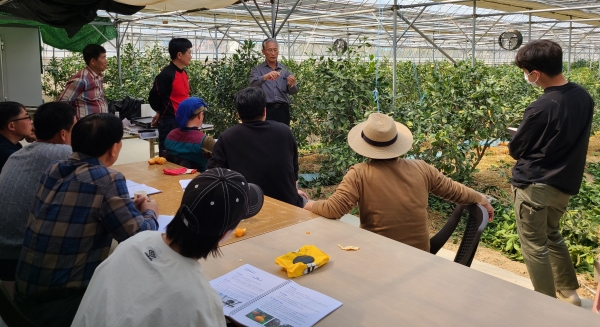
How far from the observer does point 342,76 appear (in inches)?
213

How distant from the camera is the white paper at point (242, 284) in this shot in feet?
4.96

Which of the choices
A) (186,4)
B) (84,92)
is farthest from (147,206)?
(186,4)

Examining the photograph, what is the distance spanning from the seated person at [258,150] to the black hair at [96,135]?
3.32 ft

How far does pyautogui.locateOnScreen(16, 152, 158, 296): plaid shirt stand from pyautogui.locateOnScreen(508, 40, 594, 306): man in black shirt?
2.05 m

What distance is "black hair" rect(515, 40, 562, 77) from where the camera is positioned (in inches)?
99.2

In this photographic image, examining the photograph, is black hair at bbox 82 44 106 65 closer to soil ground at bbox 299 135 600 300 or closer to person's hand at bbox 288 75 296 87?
person's hand at bbox 288 75 296 87

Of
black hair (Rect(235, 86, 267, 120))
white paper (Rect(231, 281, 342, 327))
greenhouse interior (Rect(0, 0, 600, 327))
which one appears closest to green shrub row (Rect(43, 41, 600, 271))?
greenhouse interior (Rect(0, 0, 600, 327))

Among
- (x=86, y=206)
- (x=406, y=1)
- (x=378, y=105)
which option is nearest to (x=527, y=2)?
(x=378, y=105)

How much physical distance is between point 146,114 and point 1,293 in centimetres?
424

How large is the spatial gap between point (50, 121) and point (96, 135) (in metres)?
0.63

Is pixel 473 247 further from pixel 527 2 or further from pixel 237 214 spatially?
pixel 527 2

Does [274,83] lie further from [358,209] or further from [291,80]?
[358,209]

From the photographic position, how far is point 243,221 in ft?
7.32

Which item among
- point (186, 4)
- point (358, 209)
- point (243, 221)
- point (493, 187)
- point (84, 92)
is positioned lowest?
point (493, 187)
